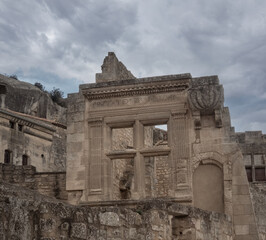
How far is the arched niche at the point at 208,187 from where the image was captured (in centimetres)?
1177

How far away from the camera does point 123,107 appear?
13008mm

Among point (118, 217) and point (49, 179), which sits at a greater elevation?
point (49, 179)

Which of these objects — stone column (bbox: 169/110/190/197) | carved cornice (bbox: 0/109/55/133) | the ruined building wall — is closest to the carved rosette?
stone column (bbox: 169/110/190/197)

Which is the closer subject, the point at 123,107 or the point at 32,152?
the point at 123,107

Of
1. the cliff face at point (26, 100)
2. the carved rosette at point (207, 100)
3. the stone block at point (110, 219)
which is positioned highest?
the cliff face at point (26, 100)

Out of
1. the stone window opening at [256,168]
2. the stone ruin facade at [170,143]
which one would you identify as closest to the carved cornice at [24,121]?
the stone window opening at [256,168]

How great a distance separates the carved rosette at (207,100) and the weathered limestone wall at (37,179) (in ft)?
12.8

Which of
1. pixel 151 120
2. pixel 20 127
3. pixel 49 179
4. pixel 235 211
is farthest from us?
pixel 20 127

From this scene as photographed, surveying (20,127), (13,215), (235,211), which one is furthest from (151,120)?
(20,127)

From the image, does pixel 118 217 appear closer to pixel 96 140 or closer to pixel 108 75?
pixel 96 140

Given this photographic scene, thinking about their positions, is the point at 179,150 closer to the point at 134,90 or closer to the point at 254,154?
the point at 134,90

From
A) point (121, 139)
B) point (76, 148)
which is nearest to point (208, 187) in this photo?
point (76, 148)

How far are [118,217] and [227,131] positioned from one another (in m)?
7.25

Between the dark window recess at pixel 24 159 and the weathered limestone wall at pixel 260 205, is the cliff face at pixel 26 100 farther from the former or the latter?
the weathered limestone wall at pixel 260 205
